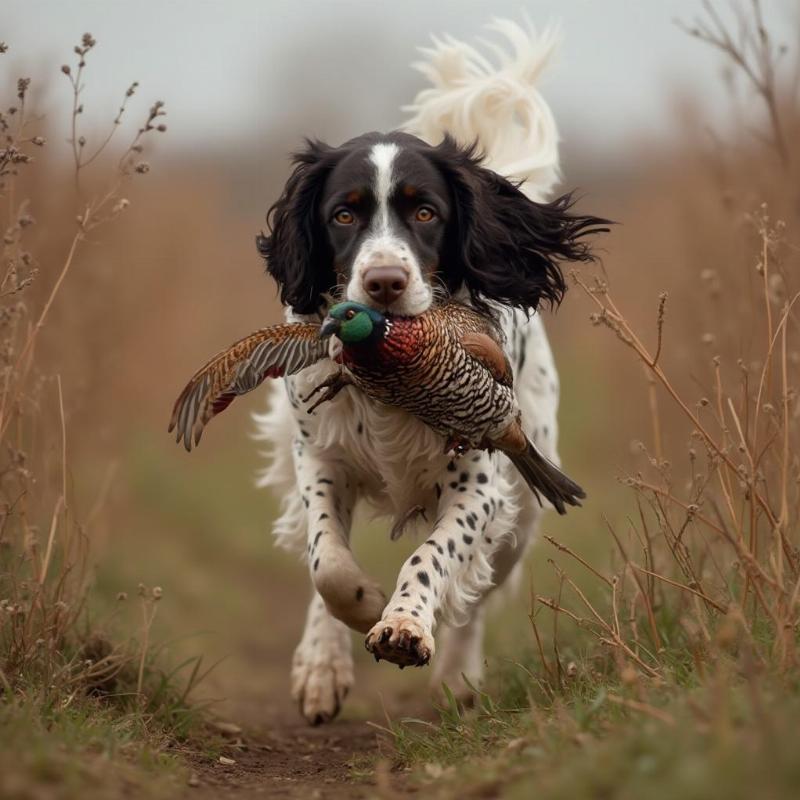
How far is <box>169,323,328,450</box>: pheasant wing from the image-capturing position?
334cm

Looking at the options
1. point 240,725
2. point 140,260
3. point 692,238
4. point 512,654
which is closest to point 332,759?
point 240,725

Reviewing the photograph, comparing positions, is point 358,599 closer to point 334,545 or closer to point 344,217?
point 334,545

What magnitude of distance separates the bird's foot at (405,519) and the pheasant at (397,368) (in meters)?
0.50

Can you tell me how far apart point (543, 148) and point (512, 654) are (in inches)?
73.2

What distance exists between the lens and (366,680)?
620 centimetres

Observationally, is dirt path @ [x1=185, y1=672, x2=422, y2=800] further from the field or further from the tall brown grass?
the tall brown grass

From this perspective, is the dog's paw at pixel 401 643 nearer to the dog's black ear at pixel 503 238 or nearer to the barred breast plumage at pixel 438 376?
the barred breast plumage at pixel 438 376

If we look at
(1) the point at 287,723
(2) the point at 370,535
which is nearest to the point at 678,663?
(1) the point at 287,723

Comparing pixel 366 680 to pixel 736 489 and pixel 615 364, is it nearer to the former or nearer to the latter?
pixel 736 489

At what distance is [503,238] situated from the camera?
409cm

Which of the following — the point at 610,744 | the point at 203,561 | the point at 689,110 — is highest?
the point at 689,110

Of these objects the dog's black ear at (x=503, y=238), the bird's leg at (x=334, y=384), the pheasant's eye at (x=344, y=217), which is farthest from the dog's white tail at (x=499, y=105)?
the bird's leg at (x=334, y=384)

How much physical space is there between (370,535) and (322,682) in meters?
4.43

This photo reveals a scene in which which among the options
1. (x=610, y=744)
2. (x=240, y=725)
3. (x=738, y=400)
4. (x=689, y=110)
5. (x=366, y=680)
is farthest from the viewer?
(x=689, y=110)
